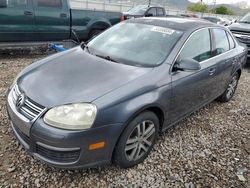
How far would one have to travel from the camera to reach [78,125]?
84.4 inches

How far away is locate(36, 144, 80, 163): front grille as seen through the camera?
222 centimetres

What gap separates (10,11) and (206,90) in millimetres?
5225

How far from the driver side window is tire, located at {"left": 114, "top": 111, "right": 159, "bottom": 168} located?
907 millimetres

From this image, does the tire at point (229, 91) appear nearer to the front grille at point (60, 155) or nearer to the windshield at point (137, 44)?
the windshield at point (137, 44)

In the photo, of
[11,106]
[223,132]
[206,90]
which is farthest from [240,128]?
[11,106]

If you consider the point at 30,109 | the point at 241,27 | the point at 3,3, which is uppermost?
the point at 3,3

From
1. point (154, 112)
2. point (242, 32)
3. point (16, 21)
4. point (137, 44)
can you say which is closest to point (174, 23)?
point (137, 44)

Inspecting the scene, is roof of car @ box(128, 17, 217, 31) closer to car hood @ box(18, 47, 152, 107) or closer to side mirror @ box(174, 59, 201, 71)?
side mirror @ box(174, 59, 201, 71)

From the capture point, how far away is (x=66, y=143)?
2.13 m

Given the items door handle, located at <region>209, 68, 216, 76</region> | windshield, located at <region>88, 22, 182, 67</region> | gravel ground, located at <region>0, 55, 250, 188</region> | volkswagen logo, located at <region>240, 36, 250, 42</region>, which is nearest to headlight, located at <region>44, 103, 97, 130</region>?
gravel ground, located at <region>0, 55, 250, 188</region>

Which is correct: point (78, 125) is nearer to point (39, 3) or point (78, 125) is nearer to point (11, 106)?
point (11, 106)

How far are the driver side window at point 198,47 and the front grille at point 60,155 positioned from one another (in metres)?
1.71

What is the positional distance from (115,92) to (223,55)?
2543 mm

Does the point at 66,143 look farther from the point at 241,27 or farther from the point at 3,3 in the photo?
the point at 241,27
